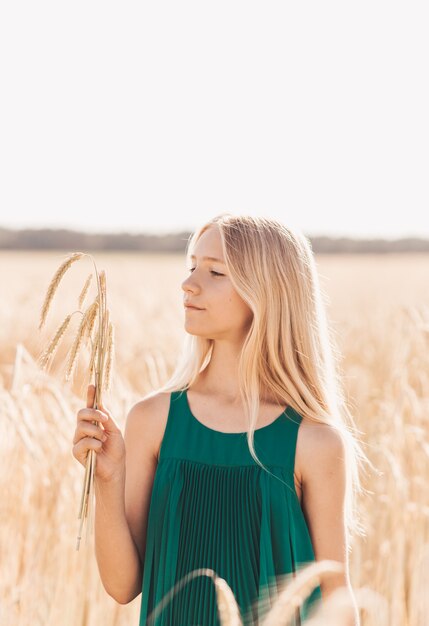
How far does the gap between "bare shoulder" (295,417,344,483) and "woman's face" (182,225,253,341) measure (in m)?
0.26

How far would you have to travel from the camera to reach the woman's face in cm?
180

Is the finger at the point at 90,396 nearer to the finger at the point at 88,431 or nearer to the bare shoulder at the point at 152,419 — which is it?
the finger at the point at 88,431

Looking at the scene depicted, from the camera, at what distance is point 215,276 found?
72.7 inches

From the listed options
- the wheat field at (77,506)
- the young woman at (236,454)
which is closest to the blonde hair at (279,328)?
the young woman at (236,454)

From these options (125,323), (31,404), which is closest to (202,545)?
(31,404)

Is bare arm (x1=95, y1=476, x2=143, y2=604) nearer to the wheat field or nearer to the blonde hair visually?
the wheat field

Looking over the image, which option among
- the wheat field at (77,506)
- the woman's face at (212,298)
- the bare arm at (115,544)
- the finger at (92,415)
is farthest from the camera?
the wheat field at (77,506)

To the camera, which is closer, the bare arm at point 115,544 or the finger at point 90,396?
the finger at point 90,396

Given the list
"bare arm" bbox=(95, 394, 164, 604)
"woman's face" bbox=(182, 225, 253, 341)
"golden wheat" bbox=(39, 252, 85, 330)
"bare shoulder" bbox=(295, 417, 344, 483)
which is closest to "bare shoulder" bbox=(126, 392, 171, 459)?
"bare arm" bbox=(95, 394, 164, 604)

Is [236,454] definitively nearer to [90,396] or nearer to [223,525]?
[223,525]

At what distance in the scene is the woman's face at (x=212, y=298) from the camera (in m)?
1.80

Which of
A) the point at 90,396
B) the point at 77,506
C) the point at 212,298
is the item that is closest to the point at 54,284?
the point at 90,396

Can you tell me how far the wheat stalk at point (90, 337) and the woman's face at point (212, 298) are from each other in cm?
37

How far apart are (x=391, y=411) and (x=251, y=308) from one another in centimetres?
182
